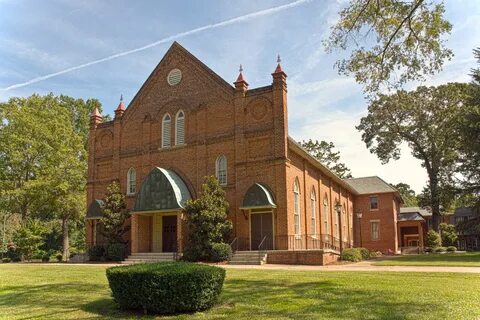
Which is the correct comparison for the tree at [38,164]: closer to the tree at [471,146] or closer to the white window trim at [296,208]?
the white window trim at [296,208]

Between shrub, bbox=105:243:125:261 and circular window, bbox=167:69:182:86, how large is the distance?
37.0 ft

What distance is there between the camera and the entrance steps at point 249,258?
22.9 metres

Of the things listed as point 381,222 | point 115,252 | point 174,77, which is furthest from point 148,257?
point 381,222

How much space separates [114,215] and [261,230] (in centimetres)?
967

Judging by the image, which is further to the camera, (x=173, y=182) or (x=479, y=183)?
(x=479, y=183)

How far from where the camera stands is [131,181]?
102ft

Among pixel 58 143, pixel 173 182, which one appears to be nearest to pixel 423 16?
pixel 173 182

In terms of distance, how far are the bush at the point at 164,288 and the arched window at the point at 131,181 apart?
854 inches

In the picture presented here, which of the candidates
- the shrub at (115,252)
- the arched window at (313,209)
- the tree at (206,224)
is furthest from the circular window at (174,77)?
the arched window at (313,209)

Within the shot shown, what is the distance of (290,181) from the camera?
2556 centimetres

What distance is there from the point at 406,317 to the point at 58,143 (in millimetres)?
37582

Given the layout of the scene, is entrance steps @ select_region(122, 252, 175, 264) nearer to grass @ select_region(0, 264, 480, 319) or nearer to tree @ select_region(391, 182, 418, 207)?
grass @ select_region(0, 264, 480, 319)

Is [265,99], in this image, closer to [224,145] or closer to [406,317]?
[224,145]

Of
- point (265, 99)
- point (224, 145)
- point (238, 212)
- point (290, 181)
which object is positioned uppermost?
point (265, 99)
